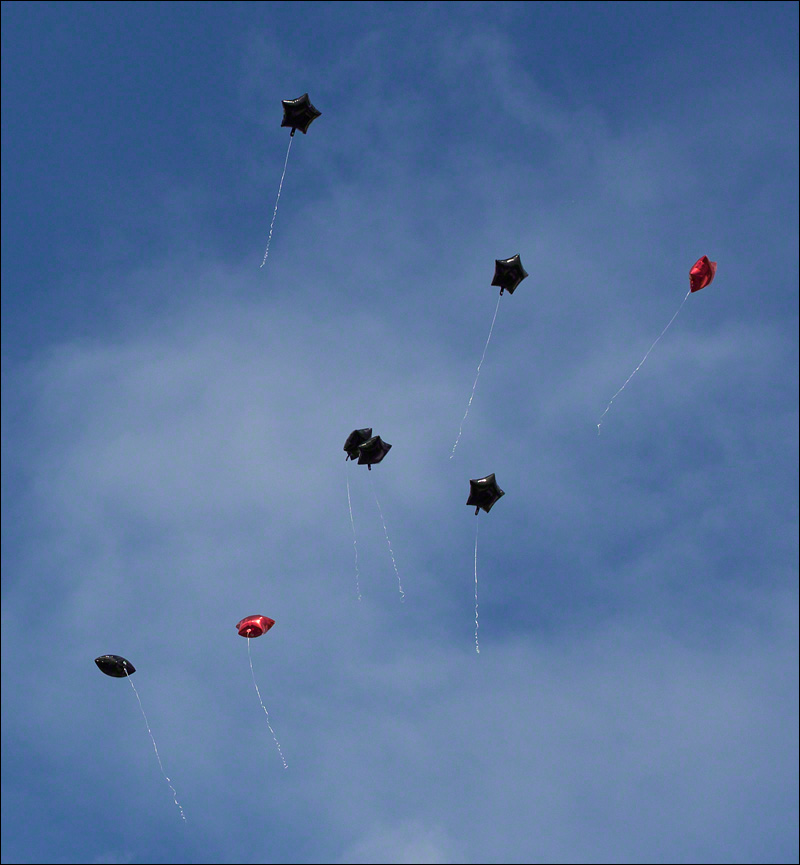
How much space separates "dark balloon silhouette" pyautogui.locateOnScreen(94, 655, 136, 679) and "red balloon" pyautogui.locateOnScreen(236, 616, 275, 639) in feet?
16.3

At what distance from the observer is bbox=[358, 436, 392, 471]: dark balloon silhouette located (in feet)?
133

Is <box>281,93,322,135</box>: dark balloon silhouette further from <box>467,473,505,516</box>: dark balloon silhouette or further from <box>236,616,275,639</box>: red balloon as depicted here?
<box>236,616,275,639</box>: red balloon

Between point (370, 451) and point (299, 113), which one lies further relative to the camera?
point (299, 113)

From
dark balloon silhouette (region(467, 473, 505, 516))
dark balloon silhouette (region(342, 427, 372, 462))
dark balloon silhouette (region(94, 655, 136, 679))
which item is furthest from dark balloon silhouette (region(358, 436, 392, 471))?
dark balloon silhouette (region(94, 655, 136, 679))

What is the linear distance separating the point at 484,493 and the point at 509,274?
32.2ft

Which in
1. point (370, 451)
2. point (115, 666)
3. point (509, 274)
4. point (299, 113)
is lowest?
point (115, 666)

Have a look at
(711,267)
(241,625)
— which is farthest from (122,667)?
(711,267)

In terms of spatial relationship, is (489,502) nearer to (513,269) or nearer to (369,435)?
(369,435)

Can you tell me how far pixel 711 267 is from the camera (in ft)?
147

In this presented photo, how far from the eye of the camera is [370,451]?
4066 centimetres

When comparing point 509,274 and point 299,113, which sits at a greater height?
point 299,113

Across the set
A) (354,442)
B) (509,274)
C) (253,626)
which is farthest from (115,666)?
(509,274)

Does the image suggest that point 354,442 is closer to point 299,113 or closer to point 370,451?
point 370,451

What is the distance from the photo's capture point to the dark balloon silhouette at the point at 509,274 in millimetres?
43250
